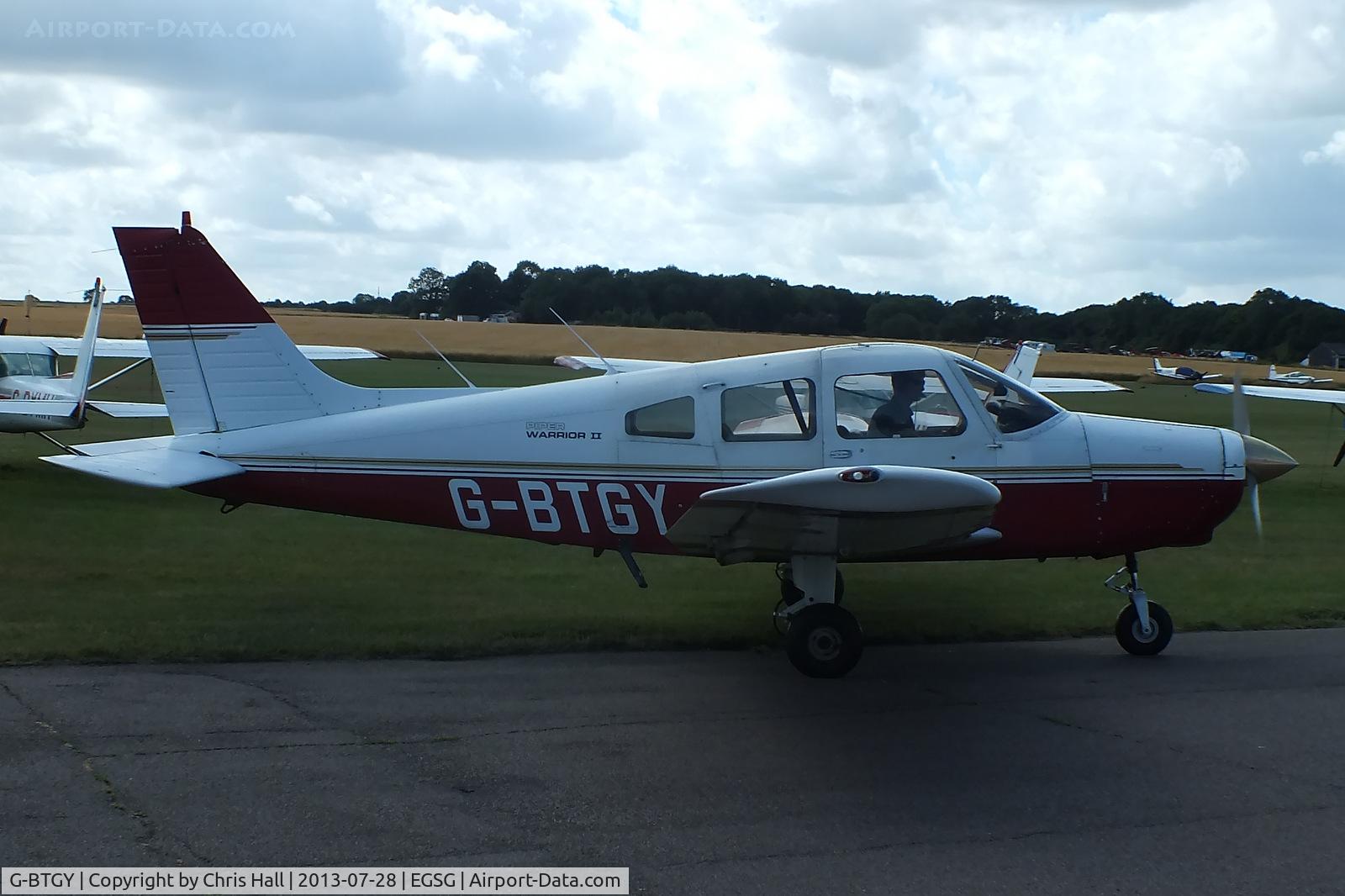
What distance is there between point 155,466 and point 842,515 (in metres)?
4.52

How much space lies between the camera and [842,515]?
6367 mm

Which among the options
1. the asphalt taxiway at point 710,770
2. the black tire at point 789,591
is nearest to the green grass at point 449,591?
the black tire at point 789,591

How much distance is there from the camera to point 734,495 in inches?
240

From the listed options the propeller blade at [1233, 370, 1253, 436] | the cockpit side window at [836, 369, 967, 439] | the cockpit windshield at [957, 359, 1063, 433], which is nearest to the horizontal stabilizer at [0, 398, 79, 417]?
the cockpit side window at [836, 369, 967, 439]

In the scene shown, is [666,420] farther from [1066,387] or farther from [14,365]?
[14,365]

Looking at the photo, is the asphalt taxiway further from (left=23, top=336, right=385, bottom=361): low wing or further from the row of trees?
the row of trees

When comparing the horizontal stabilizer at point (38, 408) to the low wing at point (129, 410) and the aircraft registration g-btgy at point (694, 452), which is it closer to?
the low wing at point (129, 410)

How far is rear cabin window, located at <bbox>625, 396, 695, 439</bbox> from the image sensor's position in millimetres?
7654

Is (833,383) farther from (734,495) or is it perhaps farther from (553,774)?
(553,774)

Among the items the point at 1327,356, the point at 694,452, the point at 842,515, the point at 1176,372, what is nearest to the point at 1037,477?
the point at 842,515

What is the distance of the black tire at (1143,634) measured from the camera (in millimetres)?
8000

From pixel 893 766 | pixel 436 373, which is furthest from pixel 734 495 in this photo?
pixel 436 373

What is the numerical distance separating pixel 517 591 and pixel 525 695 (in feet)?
9.89

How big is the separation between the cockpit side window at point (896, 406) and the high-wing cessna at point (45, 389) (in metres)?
13.1
